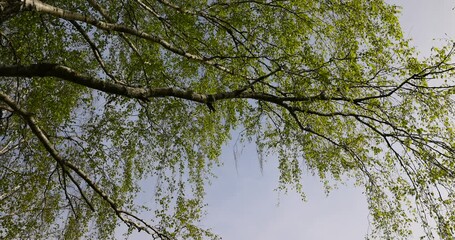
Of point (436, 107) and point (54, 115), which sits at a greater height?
point (54, 115)

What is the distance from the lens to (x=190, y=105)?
33.3ft

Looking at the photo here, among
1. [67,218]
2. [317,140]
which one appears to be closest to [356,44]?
[317,140]

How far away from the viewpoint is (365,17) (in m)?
7.37

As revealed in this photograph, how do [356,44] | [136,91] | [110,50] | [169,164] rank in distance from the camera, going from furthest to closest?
[110,50], [169,164], [356,44], [136,91]

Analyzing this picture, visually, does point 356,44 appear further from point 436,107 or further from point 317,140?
point 317,140

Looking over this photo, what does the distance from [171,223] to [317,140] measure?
4.14m

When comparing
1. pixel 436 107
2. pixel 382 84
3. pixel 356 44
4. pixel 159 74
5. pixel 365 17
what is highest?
pixel 159 74

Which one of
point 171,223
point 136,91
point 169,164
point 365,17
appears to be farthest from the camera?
point 169,164

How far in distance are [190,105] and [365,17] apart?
4981 millimetres

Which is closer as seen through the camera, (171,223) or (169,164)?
(171,223)

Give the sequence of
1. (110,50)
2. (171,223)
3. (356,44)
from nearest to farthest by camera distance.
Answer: (356,44)
(171,223)
(110,50)

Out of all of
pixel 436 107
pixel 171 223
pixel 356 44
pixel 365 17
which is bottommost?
pixel 171 223

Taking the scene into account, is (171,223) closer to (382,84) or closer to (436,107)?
(382,84)

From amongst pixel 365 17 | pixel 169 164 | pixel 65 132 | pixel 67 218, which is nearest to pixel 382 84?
pixel 365 17
